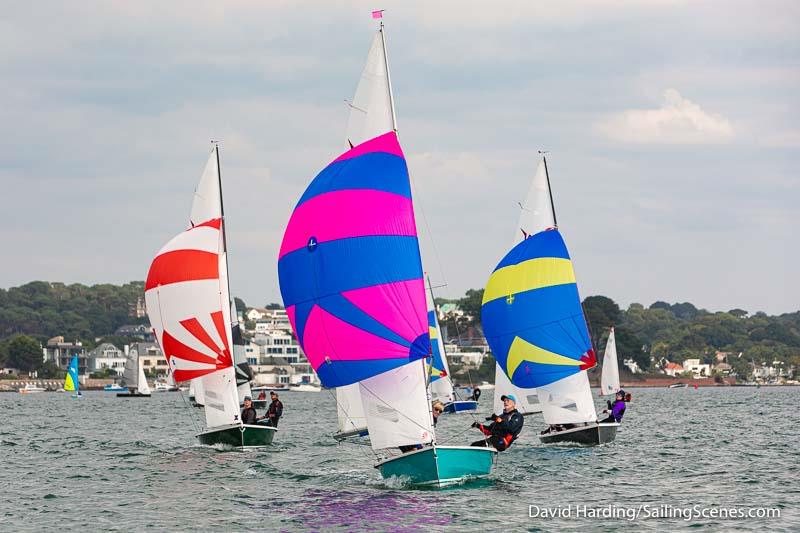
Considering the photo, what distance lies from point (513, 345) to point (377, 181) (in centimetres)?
1573

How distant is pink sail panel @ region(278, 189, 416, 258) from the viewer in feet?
91.1

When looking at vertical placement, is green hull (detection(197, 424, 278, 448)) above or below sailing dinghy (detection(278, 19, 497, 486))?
below

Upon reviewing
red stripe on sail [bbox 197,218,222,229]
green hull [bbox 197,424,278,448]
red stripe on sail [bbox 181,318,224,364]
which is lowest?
green hull [bbox 197,424,278,448]

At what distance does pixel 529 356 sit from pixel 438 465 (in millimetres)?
15166

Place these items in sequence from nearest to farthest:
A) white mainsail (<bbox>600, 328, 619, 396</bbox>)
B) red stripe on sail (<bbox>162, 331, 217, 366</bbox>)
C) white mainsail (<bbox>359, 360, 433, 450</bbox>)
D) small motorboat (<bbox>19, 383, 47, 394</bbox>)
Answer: white mainsail (<bbox>359, 360, 433, 450</bbox>) < red stripe on sail (<bbox>162, 331, 217, 366</bbox>) < white mainsail (<bbox>600, 328, 619, 396</bbox>) < small motorboat (<bbox>19, 383, 47, 394</bbox>)

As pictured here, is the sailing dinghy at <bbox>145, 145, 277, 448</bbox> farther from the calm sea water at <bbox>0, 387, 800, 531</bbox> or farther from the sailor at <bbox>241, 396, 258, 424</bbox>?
the calm sea water at <bbox>0, 387, 800, 531</bbox>

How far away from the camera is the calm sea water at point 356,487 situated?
82.1ft

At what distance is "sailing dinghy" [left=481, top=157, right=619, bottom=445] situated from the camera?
136ft

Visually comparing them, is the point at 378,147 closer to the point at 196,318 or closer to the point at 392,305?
the point at 392,305

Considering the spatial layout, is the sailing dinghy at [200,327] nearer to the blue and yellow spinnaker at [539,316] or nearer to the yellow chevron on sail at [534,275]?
the blue and yellow spinnaker at [539,316]

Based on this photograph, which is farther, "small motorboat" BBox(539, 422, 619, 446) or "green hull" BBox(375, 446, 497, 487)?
"small motorboat" BBox(539, 422, 619, 446)

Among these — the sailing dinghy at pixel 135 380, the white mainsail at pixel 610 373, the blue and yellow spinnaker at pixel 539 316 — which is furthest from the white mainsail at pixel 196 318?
the sailing dinghy at pixel 135 380

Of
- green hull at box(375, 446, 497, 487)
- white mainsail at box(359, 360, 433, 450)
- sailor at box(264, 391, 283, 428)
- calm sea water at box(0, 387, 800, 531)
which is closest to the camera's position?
calm sea water at box(0, 387, 800, 531)

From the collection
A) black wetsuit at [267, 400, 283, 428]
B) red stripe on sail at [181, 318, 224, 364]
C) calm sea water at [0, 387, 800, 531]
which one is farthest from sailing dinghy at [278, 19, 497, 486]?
black wetsuit at [267, 400, 283, 428]
